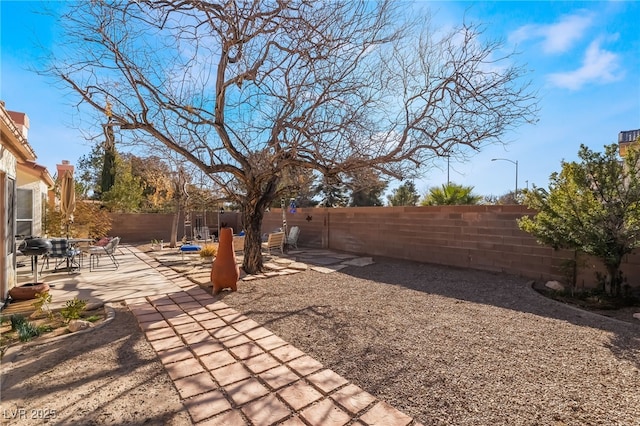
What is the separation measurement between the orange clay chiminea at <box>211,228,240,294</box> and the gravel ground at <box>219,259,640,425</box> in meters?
0.19

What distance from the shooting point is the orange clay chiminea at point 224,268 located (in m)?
6.05

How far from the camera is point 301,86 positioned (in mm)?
6703

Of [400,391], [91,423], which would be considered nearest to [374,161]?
[400,391]

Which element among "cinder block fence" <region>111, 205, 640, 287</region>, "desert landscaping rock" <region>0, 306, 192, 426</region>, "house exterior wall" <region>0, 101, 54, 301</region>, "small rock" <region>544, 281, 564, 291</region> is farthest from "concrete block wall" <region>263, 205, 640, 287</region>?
"house exterior wall" <region>0, 101, 54, 301</region>

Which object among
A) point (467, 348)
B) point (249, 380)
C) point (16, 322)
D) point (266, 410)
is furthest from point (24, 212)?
point (467, 348)

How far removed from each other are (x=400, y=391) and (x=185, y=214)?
55.7 ft

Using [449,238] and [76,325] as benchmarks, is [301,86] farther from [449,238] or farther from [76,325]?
[449,238]

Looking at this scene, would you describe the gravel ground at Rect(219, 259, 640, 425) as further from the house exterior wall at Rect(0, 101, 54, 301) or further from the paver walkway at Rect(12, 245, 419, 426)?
the house exterior wall at Rect(0, 101, 54, 301)

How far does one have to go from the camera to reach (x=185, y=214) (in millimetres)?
17562

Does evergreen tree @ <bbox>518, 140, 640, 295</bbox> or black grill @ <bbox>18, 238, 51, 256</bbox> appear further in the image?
black grill @ <bbox>18, 238, 51, 256</bbox>

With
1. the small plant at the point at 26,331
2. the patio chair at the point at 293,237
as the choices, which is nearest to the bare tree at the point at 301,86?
the small plant at the point at 26,331

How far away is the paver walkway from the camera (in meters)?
2.38

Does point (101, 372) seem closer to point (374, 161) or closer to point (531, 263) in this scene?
point (374, 161)

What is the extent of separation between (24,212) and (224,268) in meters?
6.74
